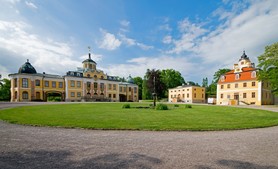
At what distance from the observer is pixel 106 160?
371 centimetres

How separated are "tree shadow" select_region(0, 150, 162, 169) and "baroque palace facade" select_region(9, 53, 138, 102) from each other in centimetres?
4461

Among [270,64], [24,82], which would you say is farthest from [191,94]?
[24,82]

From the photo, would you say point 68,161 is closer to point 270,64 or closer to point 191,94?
point 270,64

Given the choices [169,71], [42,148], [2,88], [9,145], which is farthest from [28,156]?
[169,71]

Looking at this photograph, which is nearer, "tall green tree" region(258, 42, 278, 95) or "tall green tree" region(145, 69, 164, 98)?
"tall green tree" region(258, 42, 278, 95)

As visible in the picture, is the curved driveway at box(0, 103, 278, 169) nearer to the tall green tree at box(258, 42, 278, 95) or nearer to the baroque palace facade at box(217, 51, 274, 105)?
the tall green tree at box(258, 42, 278, 95)

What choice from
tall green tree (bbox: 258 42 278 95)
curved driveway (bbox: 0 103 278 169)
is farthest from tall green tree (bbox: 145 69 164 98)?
curved driveway (bbox: 0 103 278 169)

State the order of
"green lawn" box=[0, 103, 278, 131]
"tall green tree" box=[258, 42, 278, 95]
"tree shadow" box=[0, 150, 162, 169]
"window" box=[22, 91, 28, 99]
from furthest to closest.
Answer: "window" box=[22, 91, 28, 99] < "tall green tree" box=[258, 42, 278, 95] < "green lawn" box=[0, 103, 278, 131] < "tree shadow" box=[0, 150, 162, 169]

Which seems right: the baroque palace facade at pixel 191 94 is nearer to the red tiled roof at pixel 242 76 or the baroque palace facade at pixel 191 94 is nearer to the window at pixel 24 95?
the red tiled roof at pixel 242 76

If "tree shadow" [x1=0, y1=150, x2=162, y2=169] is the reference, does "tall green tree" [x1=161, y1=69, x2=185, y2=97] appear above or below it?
above

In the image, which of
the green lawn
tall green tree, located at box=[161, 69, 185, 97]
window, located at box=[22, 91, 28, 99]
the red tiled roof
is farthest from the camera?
tall green tree, located at box=[161, 69, 185, 97]

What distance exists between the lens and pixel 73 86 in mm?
46156

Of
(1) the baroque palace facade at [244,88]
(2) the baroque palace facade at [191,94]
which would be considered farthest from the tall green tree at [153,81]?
(2) the baroque palace facade at [191,94]

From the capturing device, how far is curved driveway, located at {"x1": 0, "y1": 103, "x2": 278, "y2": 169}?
11.5ft
